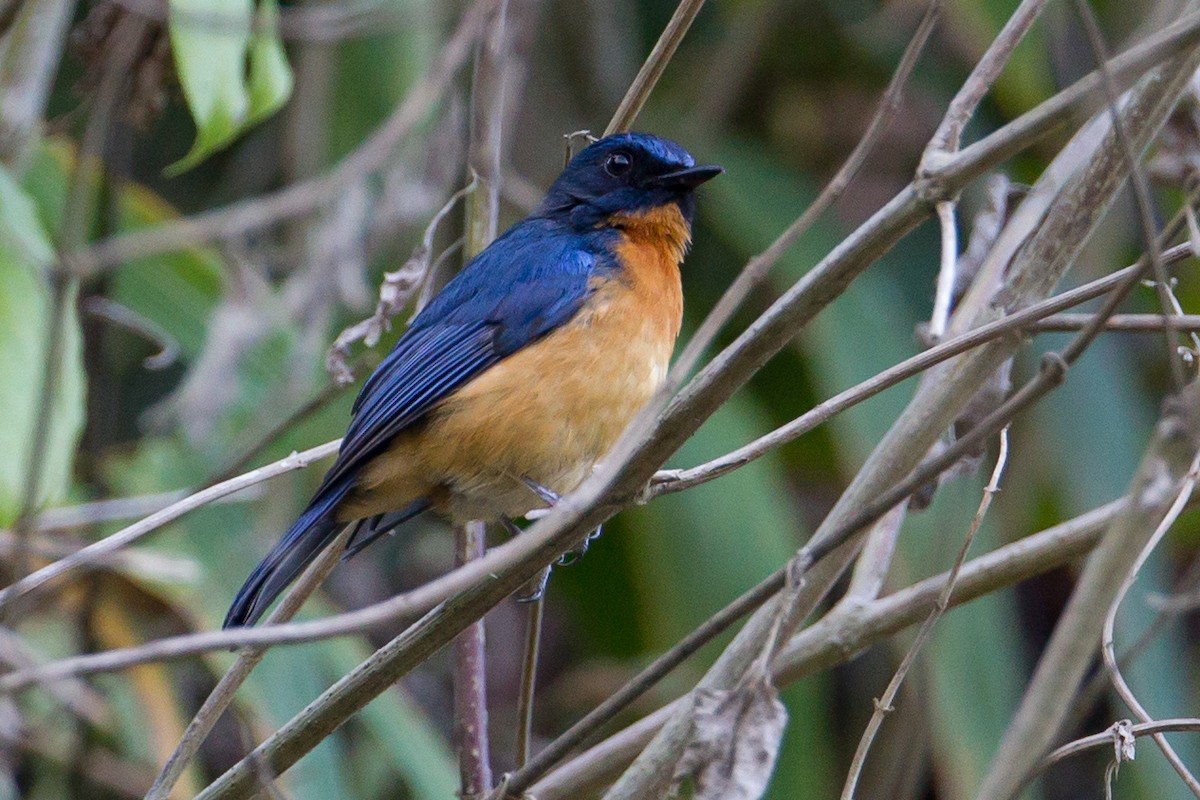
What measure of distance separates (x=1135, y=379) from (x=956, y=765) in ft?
7.51

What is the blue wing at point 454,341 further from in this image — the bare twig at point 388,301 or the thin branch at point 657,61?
the thin branch at point 657,61

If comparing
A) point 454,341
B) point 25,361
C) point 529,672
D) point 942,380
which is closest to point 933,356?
point 942,380

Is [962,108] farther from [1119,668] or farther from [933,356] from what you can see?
[1119,668]

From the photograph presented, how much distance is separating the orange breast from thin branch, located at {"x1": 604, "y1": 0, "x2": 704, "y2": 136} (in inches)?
25.0

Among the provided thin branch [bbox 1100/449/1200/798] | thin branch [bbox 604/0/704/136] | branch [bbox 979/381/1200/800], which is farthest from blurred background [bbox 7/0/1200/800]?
branch [bbox 979/381/1200/800]

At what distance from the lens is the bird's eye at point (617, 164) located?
393cm

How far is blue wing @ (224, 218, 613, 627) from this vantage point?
10.5ft

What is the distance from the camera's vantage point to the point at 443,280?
586cm

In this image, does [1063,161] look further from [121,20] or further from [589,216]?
[121,20]

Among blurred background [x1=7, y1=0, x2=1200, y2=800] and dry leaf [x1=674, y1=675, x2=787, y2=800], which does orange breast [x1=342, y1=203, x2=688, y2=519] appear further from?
dry leaf [x1=674, y1=675, x2=787, y2=800]

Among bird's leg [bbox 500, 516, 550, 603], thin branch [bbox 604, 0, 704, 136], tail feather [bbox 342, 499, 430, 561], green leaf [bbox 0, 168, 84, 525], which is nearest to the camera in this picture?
thin branch [bbox 604, 0, 704, 136]

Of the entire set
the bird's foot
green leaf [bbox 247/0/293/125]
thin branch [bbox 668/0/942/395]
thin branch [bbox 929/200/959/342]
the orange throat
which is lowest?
the bird's foot

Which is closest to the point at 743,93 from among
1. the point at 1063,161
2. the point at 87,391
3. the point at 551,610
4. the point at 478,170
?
the point at 551,610

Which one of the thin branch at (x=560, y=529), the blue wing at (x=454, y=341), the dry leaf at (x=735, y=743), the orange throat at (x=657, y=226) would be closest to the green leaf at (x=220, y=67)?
the blue wing at (x=454, y=341)
